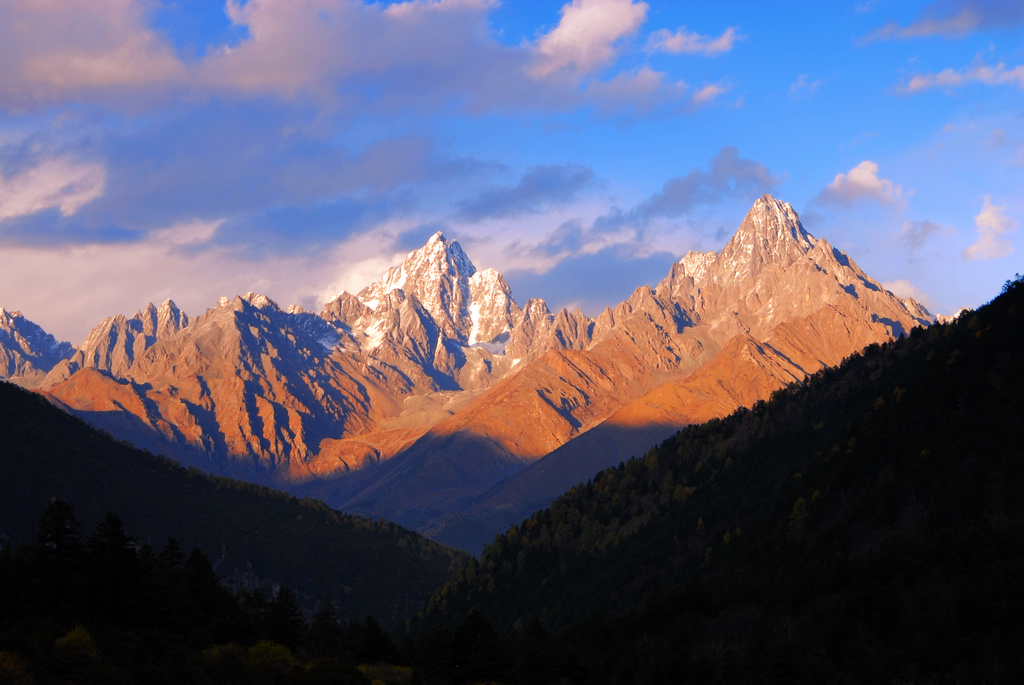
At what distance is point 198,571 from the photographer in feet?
424

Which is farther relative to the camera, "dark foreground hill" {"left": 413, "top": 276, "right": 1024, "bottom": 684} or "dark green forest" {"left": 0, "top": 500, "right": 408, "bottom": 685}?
"dark foreground hill" {"left": 413, "top": 276, "right": 1024, "bottom": 684}

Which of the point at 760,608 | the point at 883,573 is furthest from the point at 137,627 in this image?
the point at 883,573

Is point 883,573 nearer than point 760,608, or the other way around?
point 883,573

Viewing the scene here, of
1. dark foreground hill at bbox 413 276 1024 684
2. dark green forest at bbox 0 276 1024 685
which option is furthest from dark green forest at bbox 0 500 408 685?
dark foreground hill at bbox 413 276 1024 684

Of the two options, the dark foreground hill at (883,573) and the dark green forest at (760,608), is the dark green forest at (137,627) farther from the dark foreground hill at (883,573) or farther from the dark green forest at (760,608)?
the dark foreground hill at (883,573)

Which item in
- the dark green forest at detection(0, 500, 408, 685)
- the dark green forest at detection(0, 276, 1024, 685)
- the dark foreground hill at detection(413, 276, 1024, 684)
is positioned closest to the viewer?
the dark green forest at detection(0, 500, 408, 685)

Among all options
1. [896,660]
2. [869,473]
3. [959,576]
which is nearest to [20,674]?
[896,660]

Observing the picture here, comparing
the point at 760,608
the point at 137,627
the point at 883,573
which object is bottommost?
the point at 760,608

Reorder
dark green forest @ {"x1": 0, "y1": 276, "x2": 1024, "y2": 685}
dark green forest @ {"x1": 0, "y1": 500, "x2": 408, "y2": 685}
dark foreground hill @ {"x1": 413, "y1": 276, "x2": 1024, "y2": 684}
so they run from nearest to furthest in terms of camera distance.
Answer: dark green forest @ {"x1": 0, "y1": 500, "x2": 408, "y2": 685} < dark green forest @ {"x1": 0, "y1": 276, "x2": 1024, "y2": 685} < dark foreground hill @ {"x1": 413, "y1": 276, "x2": 1024, "y2": 684}

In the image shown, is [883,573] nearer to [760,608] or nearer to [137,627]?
[760,608]

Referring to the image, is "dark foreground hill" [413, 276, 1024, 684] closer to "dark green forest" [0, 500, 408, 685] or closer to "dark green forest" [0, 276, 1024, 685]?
"dark green forest" [0, 276, 1024, 685]

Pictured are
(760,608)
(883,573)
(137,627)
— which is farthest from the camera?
(760,608)

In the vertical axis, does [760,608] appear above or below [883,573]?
below

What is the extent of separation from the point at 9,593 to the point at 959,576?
108674mm
